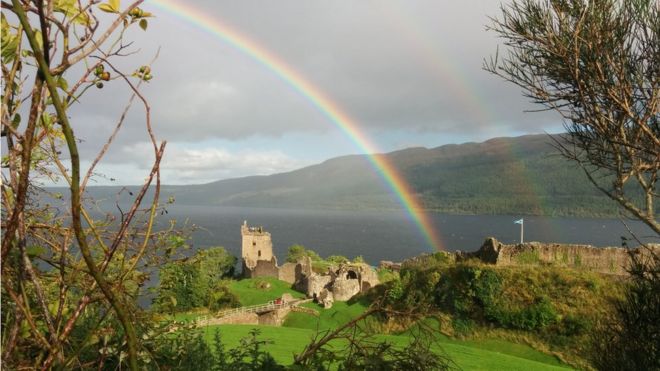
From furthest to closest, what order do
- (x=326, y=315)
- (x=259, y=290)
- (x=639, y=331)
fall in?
(x=259, y=290), (x=326, y=315), (x=639, y=331)

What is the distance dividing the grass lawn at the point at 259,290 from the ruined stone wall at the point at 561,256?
21268 mm

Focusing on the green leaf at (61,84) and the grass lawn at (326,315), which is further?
the grass lawn at (326,315)

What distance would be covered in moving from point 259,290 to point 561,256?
2836 cm

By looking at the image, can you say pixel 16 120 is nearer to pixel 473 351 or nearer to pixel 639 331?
pixel 639 331

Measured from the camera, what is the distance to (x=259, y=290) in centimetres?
4272

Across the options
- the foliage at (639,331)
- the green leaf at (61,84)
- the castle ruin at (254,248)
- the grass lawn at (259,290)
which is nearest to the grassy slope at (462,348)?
the foliage at (639,331)

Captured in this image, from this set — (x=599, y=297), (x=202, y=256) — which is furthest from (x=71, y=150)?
(x=599, y=297)

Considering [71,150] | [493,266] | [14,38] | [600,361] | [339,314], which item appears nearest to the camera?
[71,150]

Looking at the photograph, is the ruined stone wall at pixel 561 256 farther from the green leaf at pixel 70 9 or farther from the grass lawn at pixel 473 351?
the green leaf at pixel 70 9

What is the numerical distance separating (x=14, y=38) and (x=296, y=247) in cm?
6626

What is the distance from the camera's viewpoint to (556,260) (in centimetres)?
2308

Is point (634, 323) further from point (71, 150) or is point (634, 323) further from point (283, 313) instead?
point (283, 313)

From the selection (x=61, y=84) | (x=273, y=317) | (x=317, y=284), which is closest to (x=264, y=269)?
(x=317, y=284)

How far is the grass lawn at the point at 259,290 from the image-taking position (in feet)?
127
